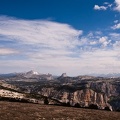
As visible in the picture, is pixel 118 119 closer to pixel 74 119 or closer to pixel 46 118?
pixel 74 119

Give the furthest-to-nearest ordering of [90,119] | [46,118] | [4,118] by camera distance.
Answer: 1. [90,119]
2. [46,118]
3. [4,118]

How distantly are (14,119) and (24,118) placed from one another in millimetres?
1498

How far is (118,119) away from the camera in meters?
35.8

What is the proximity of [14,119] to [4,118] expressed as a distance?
1105 millimetres

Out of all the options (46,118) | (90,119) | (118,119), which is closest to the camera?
(46,118)

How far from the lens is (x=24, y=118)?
94.5 feet

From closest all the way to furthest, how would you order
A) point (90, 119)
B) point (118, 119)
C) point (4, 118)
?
point (4, 118)
point (90, 119)
point (118, 119)

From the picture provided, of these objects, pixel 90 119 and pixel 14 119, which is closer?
pixel 14 119

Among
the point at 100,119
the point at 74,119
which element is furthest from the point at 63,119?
the point at 100,119

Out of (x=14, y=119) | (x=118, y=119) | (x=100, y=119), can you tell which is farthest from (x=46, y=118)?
(x=118, y=119)

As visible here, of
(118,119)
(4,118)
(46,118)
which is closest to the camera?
(4,118)

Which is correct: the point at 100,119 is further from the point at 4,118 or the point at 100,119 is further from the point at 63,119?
the point at 4,118

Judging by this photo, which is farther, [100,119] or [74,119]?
[100,119]

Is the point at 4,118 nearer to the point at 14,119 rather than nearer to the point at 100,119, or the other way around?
the point at 14,119
